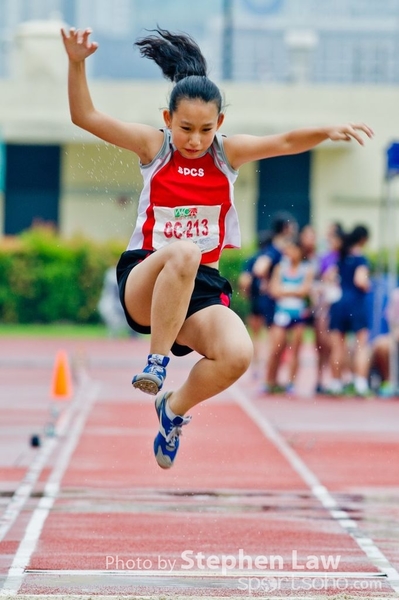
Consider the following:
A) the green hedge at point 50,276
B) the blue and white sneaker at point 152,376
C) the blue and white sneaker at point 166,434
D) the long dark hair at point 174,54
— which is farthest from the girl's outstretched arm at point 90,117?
the green hedge at point 50,276

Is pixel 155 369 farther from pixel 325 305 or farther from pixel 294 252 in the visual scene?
pixel 325 305

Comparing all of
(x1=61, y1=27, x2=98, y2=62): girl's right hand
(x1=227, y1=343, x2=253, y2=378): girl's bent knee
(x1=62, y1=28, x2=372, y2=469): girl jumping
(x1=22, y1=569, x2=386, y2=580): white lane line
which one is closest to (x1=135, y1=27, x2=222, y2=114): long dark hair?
(x1=62, y1=28, x2=372, y2=469): girl jumping

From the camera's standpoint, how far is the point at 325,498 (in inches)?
357

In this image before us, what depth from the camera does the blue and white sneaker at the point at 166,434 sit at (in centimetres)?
687

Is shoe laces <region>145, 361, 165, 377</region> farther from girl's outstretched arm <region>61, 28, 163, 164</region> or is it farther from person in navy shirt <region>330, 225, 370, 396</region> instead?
person in navy shirt <region>330, 225, 370, 396</region>

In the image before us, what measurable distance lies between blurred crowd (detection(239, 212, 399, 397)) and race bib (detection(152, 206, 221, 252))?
28.6 ft

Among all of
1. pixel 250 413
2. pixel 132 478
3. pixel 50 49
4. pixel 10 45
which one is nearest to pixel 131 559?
pixel 132 478

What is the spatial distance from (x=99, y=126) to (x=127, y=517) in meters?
2.63

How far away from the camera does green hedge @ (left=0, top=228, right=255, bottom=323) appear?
3108cm

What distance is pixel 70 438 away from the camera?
12.3 meters

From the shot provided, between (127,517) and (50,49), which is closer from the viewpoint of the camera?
(127,517)

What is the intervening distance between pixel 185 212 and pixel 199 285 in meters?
0.41

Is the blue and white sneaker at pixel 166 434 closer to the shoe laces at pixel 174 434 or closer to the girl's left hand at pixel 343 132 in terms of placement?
the shoe laces at pixel 174 434

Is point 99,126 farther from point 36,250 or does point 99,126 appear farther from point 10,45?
point 10,45
